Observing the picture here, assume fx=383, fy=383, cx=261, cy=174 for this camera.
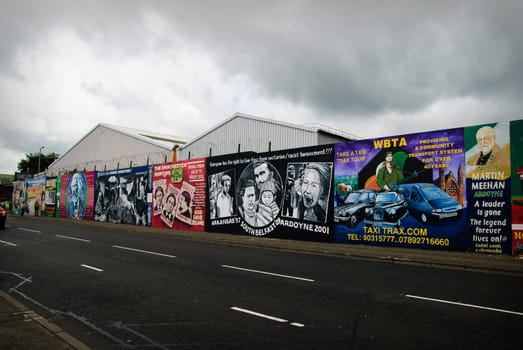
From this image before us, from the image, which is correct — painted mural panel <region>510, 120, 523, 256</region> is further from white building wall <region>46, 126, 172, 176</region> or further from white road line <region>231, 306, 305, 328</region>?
white building wall <region>46, 126, 172, 176</region>

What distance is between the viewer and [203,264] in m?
11.0

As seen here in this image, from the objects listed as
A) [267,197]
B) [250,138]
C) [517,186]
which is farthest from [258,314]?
[250,138]

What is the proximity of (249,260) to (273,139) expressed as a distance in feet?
61.9

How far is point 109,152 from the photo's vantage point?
44906 mm

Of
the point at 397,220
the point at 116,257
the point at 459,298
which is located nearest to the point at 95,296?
the point at 116,257

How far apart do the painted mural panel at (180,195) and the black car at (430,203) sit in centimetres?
1353

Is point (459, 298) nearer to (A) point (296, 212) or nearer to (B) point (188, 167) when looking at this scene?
(A) point (296, 212)

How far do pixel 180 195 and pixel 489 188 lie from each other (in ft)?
62.7

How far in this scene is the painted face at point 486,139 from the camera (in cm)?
1385

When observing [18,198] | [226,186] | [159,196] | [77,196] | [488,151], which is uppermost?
[488,151]

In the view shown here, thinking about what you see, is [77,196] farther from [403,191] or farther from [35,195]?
[403,191]

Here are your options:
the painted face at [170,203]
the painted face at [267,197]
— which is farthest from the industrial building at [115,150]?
the painted face at [267,197]

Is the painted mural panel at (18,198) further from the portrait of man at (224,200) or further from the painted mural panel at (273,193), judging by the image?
the portrait of man at (224,200)

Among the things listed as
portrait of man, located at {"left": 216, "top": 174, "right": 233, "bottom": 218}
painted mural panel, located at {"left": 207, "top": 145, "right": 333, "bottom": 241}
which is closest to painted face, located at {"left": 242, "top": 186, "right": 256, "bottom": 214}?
painted mural panel, located at {"left": 207, "top": 145, "right": 333, "bottom": 241}
